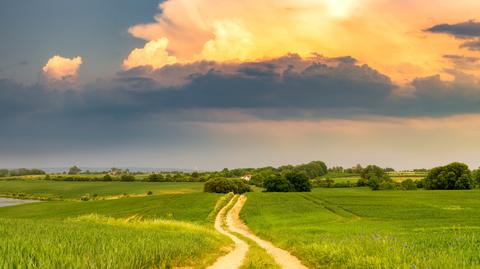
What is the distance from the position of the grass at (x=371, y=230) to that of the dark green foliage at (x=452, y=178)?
41585mm

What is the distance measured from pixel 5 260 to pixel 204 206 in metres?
72.3

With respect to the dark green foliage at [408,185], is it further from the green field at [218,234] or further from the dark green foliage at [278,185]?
the green field at [218,234]

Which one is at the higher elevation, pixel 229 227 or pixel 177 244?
pixel 177 244

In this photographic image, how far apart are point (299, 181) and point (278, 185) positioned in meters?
6.82

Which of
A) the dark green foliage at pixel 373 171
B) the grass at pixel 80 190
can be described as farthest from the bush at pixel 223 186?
the dark green foliage at pixel 373 171

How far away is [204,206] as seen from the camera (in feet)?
Result: 271

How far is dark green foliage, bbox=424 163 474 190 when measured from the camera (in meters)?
133

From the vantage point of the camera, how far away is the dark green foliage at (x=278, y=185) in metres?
134

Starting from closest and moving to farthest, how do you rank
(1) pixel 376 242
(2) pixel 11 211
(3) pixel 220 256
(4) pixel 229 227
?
(1) pixel 376 242, (3) pixel 220 256, (4) pixel 229 227, (2) pixel 11 211

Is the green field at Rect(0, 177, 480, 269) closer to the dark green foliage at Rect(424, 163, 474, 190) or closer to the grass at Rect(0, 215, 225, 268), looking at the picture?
the grass at Rect(0, 215, 225, 268)

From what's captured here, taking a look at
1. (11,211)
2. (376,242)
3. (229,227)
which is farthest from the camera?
(11,211)

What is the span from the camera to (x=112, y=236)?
21.8m

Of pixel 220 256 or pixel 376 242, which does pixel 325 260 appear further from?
pixel 220 256

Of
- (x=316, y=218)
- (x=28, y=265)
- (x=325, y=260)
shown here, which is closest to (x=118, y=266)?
(x=28, y=265)
